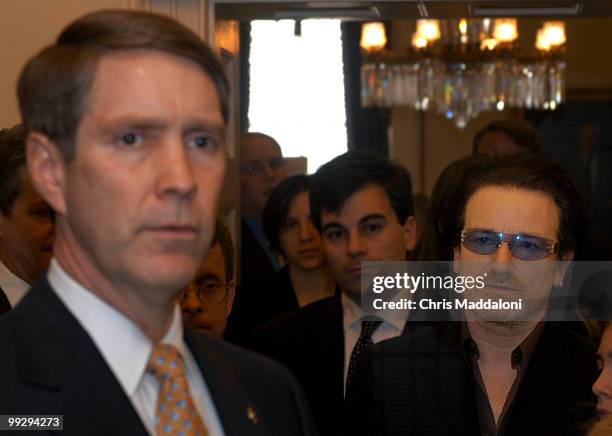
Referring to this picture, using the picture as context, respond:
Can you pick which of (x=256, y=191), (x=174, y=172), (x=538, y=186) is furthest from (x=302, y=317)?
(x=174, y=172)

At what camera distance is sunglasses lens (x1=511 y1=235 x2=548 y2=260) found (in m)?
2.59

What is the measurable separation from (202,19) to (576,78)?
870 centimetres

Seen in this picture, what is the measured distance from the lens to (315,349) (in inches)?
127

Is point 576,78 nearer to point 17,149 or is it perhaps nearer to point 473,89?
point 473,89

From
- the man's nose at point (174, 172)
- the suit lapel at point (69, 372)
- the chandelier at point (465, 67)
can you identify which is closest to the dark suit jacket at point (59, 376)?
the suit lapel at point (69, 372)

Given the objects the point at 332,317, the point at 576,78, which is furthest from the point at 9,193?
the point at 576,78

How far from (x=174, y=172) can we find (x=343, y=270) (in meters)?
1.89

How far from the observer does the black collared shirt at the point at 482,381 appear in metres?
2.54

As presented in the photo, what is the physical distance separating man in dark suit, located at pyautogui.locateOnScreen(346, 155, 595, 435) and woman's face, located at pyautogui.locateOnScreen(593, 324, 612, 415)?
0.14ft

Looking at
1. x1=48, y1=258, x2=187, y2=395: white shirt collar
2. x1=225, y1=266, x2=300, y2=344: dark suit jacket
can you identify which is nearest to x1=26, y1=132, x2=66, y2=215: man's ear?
x1=48, y1=258, x2=187, y2=395: white shirt collar

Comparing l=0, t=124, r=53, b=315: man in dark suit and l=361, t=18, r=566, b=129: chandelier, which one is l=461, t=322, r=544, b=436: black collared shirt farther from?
l=361, t=18, r=566, b=129: chandelier

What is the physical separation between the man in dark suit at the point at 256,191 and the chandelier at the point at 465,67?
5140 millimetres

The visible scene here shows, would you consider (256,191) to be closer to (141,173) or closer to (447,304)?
(447,304)

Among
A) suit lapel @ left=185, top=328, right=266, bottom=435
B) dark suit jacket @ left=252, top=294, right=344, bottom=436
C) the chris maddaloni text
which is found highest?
suit lapel @ left=185, top=328, right=266, bottom=435
